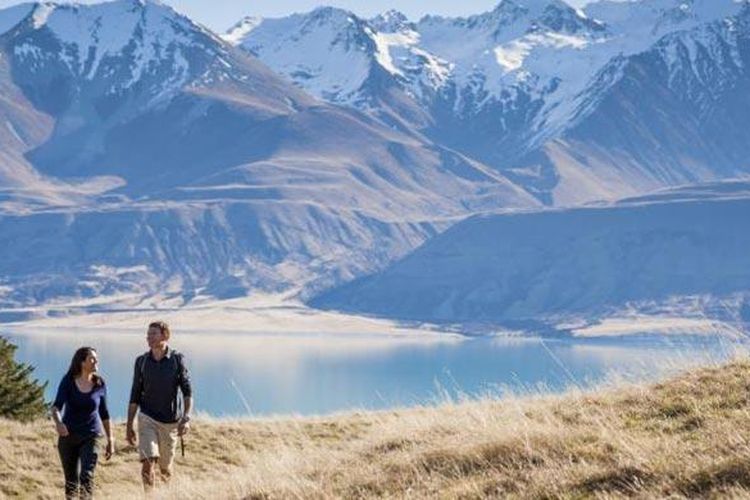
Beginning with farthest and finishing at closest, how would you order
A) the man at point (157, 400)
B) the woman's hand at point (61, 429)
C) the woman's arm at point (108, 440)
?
the man at point (157, 400)
the woman's arm at point (108, 440)
the woman's hand at point (61, 429)

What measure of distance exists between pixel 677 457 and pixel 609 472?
595mm

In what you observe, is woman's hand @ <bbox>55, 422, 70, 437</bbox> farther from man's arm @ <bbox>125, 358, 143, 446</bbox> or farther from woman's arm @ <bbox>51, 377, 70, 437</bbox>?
man's arm @ <bbox>125, 358, 143, 446</bbox>

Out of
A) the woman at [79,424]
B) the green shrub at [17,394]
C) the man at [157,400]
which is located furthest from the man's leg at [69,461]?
the green shrub at [17,394]

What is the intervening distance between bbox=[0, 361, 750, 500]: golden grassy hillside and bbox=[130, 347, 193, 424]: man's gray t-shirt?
4.55 ft

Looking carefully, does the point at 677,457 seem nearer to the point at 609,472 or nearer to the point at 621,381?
the point at 609,472

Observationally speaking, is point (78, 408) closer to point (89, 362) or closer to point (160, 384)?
point (89, 362)

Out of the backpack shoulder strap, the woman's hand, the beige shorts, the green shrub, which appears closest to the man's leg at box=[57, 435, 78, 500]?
the woman's hand

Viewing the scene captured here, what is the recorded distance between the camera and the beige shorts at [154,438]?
624 inches

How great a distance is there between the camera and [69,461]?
14992mm

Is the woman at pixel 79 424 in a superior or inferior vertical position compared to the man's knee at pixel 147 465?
superior

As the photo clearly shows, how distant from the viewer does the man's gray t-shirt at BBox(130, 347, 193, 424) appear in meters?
15.7

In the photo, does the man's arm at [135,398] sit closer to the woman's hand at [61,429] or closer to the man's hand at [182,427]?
the man's hand at [182,427]

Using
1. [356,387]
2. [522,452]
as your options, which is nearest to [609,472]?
[522,452]

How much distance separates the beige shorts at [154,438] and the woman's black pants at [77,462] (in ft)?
2.87
